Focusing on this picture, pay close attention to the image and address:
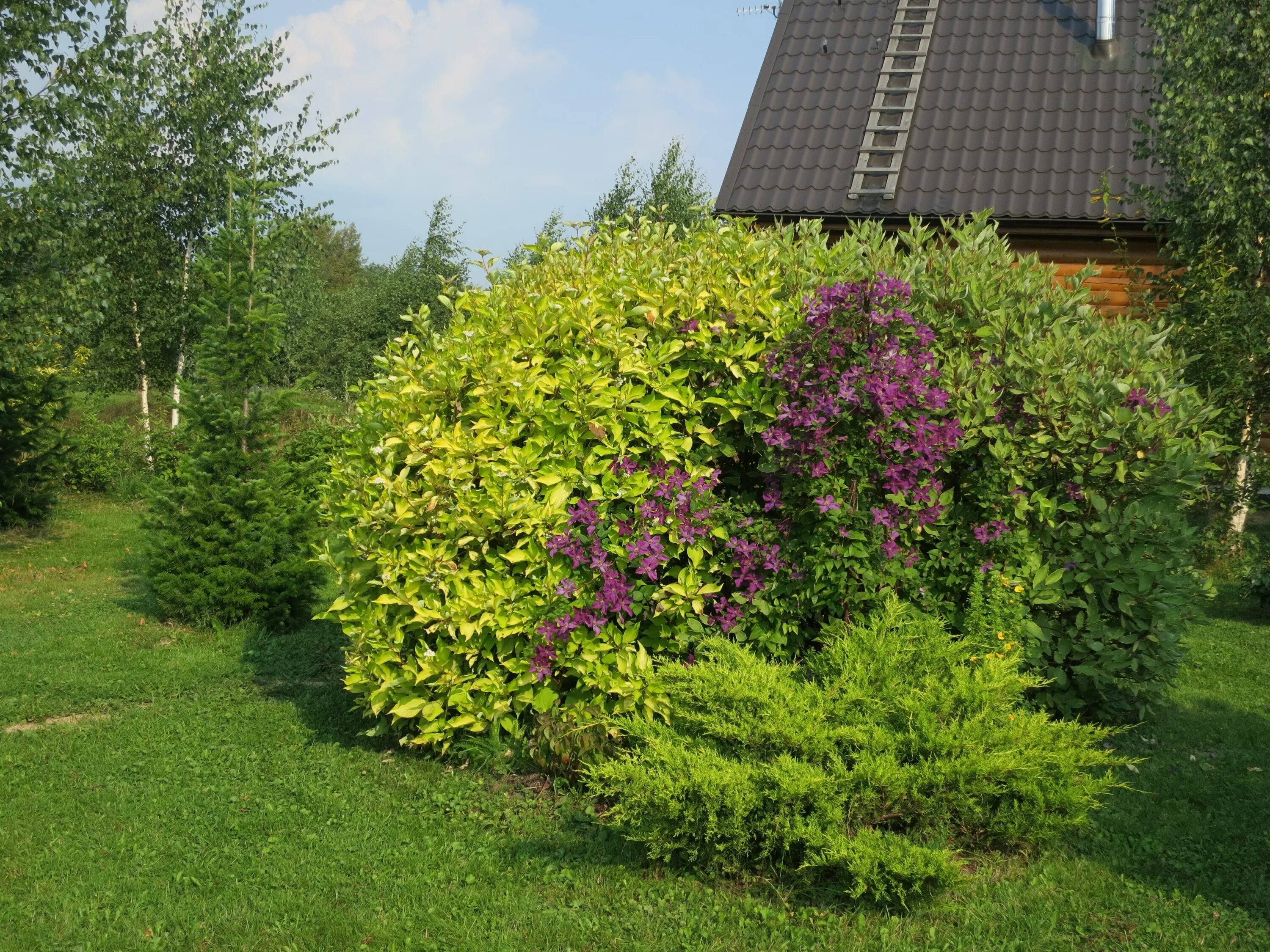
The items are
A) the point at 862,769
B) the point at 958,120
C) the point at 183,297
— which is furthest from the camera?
the point at 183,297

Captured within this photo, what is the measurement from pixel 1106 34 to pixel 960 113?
8.50 feet

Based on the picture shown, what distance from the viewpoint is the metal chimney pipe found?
14.3 meters

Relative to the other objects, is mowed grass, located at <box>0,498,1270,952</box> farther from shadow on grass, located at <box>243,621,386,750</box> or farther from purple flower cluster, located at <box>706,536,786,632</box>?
purple flower cluster, located at <box>706,536,786,632</box>

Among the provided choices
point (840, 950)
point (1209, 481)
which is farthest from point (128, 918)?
point (1209, 481)

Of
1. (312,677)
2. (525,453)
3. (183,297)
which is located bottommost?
(312,677)

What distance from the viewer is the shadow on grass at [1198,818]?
423 centimetres

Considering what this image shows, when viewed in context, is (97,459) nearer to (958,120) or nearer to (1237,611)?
(958,120)

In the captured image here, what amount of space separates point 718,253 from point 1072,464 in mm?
2224

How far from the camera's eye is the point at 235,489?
9.02 metres

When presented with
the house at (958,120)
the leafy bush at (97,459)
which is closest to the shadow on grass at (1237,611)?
the house at (958,120)

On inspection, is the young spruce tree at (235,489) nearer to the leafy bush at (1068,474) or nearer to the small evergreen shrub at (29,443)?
the small evergreen shrub at (29,443)

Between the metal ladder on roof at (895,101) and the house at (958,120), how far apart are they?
0.02 m

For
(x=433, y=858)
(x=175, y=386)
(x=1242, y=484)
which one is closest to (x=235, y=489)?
(x=433, y=858)

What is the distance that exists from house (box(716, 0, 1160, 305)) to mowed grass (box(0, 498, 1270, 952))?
7.28 metres
